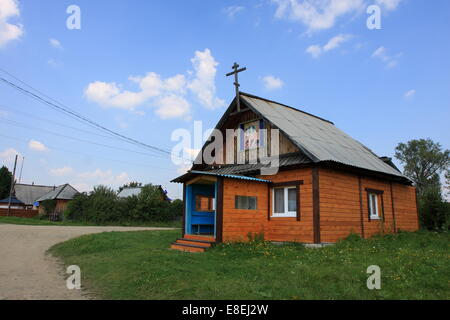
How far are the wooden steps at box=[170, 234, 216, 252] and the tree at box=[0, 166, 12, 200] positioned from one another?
64926 millimetres

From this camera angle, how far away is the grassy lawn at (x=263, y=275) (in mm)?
5465

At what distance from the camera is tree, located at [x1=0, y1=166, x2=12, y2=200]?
62681mm

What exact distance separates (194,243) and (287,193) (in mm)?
3970

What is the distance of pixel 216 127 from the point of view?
16094 mm

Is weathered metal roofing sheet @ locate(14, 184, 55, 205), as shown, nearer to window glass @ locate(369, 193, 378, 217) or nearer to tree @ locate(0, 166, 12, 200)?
tree @ locate(0, 166, 12, 200)

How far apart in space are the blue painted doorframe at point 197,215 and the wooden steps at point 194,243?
762 millimetres

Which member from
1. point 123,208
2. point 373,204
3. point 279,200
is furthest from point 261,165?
point 123,208

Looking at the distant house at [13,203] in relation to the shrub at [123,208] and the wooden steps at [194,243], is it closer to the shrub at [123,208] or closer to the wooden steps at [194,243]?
the shrub at [123,208]

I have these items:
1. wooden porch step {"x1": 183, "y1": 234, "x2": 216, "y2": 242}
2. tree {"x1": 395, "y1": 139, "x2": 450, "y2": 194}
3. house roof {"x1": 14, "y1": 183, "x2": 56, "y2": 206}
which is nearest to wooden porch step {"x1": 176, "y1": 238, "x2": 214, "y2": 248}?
wooden porch step {"x1": 183, "y1": 234, "x2": 216, "y2": 242}

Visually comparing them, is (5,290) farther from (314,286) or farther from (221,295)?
(314,286)

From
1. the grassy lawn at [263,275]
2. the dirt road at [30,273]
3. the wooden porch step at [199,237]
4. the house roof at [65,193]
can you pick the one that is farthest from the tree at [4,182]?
the grassy lawn at [263,275]

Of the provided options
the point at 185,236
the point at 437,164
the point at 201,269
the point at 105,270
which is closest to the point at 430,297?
the point at 201,269

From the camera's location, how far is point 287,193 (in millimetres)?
12305

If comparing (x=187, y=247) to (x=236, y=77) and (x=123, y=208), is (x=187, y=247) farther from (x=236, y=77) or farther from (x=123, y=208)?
(x=123, y=208)
